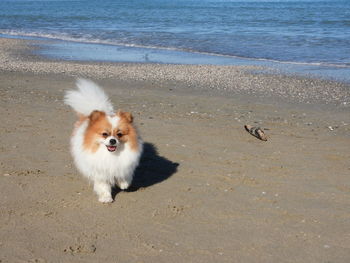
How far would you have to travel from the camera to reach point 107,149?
15.0 feet

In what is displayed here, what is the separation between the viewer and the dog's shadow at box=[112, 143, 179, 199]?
17.5 ft

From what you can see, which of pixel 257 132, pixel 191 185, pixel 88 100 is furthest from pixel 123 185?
pixel 257 132

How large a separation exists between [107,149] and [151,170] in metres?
1.31

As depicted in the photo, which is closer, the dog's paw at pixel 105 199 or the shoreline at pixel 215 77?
the dog's paw at pixel 105 199

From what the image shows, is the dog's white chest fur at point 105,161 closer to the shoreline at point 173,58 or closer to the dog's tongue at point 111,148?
the dog's tongue at point 111,148

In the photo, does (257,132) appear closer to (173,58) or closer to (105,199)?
(105,199)

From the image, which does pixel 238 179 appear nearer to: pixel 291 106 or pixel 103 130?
pixel 103 130

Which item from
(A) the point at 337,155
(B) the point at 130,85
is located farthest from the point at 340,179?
(B) the point at 130,85

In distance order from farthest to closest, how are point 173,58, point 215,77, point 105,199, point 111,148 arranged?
point 173,58 → point 215,77 → point 105,199 → point 111,148

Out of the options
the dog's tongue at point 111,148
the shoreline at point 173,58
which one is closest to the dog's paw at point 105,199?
the dog's tongue at point 111,148

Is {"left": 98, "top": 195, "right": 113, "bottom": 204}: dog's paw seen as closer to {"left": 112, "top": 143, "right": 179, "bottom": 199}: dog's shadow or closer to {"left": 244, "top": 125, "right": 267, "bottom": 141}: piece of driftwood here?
{"left": 112, "top": 143, "right": 179, "bottom": 199}: dog's shadow

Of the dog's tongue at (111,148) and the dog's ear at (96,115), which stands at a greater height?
the dog's ear at (96,115)

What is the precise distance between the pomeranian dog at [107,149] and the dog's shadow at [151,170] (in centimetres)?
29

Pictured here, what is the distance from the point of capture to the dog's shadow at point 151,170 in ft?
17.5
